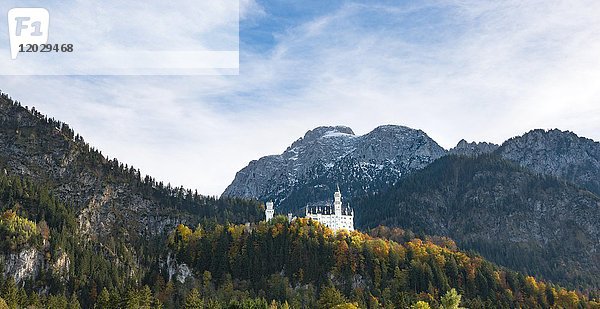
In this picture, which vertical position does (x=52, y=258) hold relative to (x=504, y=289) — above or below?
above

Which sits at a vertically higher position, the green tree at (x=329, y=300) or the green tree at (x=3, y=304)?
the green tree at (x=3, y=304)

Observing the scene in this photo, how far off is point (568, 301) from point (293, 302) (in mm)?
94084

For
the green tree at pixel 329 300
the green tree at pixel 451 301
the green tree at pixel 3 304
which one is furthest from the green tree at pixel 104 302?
the green tree at pixel 451 301

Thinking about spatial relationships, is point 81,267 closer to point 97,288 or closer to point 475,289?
point 97,288

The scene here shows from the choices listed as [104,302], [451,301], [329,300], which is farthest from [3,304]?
[451,301]

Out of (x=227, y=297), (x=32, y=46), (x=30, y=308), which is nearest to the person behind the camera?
(x=32, y=46)

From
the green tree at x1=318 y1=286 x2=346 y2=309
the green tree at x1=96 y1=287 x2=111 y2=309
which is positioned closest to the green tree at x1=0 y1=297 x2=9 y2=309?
→ the green tree at x1=96 y1=287 x2=111 y2=309

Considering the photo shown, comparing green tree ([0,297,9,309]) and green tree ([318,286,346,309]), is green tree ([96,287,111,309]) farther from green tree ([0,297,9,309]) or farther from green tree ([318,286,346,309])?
green tree ([318,286,346,309])

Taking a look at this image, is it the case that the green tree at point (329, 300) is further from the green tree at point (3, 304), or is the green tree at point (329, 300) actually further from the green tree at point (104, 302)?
the green tree at point (3, 304)

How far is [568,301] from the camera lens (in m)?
194

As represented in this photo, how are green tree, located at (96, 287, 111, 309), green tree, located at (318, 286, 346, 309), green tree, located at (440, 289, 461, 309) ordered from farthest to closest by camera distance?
green tree, located at (96, 287, 111, 309), green tree, located at (318, 286, 346, 309), green tree, located at (440, 289, 461, 309)

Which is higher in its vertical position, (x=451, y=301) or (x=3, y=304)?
(x=3, y=304)

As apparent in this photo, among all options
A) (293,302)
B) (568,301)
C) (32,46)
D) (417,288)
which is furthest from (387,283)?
(32,46)

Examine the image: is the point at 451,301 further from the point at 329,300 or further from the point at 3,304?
the point at 3,304
